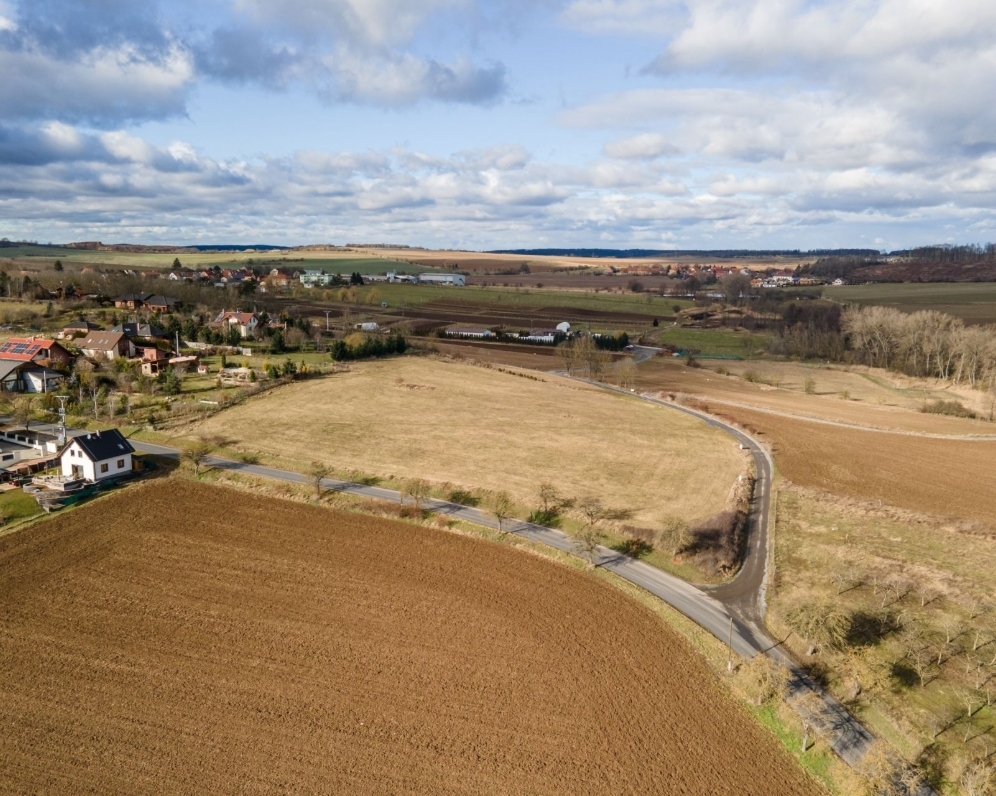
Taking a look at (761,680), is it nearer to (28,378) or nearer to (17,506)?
(17,506)

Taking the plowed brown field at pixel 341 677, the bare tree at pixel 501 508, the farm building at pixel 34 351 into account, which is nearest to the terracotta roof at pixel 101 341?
the farm building at pixel 34 351

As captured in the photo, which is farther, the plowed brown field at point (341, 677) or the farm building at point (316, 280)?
the farm building at point (316, 280)

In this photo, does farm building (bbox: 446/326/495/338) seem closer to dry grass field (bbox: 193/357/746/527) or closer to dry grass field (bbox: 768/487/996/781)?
dry grass field (bbox: 193/357/746/527)

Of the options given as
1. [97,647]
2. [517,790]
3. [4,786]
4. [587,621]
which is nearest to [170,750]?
[4,786]

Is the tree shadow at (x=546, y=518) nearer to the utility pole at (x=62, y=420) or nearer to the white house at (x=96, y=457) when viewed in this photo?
the white house at (x=96, y=457)

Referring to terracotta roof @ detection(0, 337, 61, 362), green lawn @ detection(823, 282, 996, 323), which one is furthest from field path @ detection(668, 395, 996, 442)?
terracotta roof @ detection(0, 337, 61, 362)

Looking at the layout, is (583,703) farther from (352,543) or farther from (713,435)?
(713,435)
